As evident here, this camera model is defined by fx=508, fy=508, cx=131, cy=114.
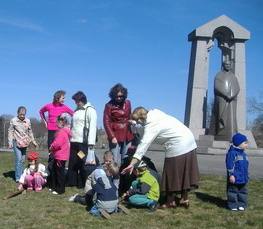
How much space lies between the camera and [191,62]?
2075 cm

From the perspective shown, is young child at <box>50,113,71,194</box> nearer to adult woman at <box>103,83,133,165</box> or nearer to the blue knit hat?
adult woman at <box>103,83,133,165</box>

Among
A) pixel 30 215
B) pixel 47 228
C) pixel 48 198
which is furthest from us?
pixel 48 198

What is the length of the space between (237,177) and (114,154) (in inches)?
80.6

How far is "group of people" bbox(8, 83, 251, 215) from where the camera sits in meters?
7.36

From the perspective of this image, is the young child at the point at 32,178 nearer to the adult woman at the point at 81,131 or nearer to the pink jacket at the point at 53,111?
the adult woman at the point at 81,131

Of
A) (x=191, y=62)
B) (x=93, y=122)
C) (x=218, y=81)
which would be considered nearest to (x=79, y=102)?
(x=93, y=122)

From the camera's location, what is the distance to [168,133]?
24.2 ft

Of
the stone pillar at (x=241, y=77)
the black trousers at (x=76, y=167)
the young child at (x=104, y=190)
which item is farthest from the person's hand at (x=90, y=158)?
the stone pillar at (x=241, y=77)

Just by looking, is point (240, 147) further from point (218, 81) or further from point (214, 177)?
point (218, 81)

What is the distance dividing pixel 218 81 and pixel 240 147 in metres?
11.4

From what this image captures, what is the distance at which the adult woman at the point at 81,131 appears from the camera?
8.95 metres

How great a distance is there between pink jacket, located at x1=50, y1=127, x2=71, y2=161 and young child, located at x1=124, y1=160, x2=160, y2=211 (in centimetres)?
179

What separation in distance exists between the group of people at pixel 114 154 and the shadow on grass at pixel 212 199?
40 centimetres

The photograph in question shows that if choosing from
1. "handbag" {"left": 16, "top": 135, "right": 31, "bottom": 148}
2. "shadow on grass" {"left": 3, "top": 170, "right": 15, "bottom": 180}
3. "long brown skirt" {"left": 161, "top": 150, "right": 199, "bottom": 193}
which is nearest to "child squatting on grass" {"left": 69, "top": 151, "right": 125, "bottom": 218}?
"long brown skirt" {"left": 161, "top": 150, "right": 199, "bottom": 193}
